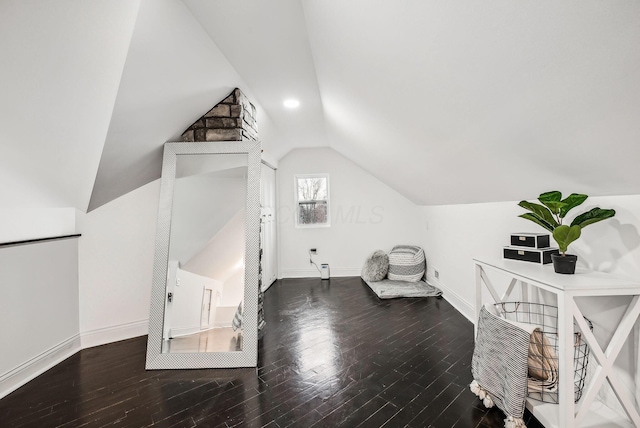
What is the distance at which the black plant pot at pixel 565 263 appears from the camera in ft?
4.77

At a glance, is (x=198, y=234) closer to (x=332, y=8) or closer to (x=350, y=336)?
(x=350, y=336)

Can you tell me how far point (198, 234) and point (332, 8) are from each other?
1929 mm

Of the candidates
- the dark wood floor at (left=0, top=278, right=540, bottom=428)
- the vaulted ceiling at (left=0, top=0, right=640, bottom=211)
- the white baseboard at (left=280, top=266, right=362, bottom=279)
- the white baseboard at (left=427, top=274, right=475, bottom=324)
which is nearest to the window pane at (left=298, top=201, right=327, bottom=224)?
the white baseboard at (left=280, top=266, right=362, bottom=279)

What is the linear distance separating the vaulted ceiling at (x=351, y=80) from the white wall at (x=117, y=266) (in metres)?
0.16

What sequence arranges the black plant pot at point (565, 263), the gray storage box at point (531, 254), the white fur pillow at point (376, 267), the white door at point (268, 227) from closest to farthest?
the black plant pot at point (565, 263) → the gray storage box at point (531, 254) → the white door at point (268, 227) → the white fur pillow at point (376, 267)

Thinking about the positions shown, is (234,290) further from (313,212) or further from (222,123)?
(313,212)

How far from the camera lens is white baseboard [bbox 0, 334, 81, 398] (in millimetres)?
1909

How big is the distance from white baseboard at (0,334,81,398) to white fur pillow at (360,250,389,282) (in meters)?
3.53

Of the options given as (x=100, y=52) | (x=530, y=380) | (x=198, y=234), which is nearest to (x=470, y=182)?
(x=530, y=380)

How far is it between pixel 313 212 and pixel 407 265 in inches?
71.9

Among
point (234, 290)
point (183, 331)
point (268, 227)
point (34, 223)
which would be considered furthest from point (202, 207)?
point (268, 227)

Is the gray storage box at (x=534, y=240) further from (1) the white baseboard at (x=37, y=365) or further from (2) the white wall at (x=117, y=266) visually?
(1) the white baseboard at (x=37, y=365)

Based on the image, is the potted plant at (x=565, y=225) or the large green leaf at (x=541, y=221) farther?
the large green leaf at (x=541, y=221)

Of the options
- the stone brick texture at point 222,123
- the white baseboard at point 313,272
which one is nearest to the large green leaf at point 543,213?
the stone brick texture at point 222,123
